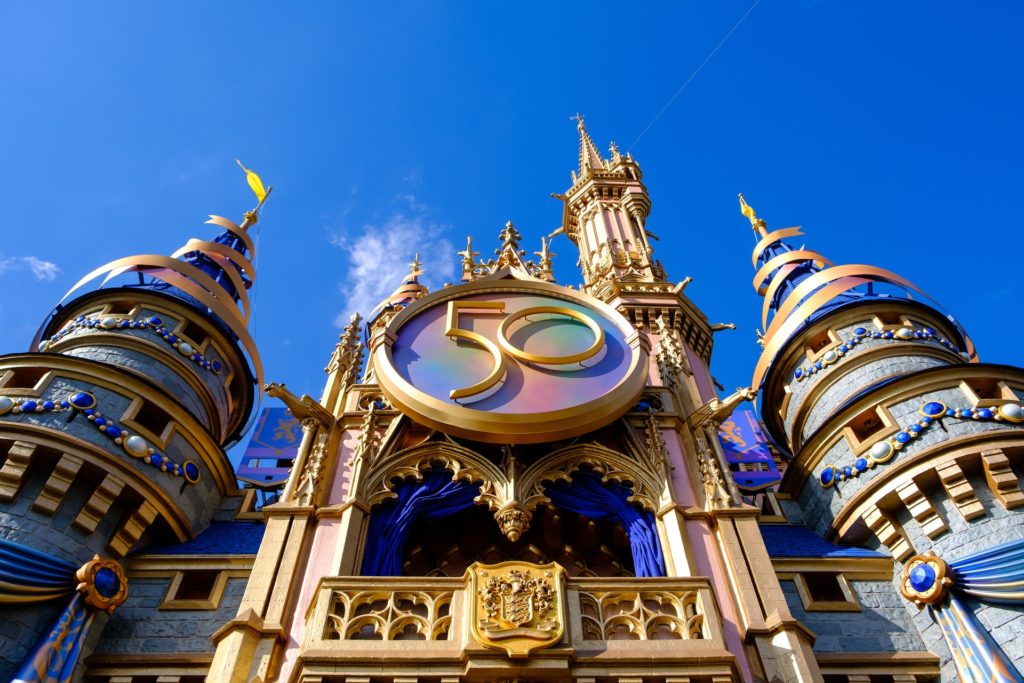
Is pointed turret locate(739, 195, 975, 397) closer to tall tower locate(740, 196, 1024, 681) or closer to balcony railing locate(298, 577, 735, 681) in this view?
tall tower locate(740, 196, 1024, 681)

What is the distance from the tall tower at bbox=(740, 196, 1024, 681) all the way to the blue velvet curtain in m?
7.41

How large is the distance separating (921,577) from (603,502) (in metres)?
→ 5.17

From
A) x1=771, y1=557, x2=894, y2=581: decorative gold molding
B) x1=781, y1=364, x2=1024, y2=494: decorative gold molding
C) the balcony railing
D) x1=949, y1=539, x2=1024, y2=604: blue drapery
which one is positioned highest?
x1=781, y1=364, x2=1024, y2=494: decorative gold molding

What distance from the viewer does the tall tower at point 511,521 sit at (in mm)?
11102

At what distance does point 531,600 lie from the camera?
11.4m

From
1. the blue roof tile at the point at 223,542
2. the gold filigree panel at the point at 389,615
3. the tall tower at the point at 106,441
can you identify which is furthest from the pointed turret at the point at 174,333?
the gold filigree panel at the point at 389,615

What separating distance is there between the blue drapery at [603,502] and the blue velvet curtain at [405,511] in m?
1.57

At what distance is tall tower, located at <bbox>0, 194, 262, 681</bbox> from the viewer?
12742mm

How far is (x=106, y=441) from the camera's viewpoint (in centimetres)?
1552

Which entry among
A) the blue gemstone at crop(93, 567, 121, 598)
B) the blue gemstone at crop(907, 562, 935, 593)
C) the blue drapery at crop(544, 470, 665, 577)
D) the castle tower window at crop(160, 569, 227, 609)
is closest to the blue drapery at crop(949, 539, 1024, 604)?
the blue gemstone at crop(907, 562, 935, 593)

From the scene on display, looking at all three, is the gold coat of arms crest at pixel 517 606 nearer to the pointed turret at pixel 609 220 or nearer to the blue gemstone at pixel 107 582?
the blue gemstone at pixel 107 582

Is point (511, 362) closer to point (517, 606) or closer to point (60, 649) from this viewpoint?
point (517, 606)

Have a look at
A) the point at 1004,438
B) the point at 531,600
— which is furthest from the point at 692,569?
the point at 1004,438

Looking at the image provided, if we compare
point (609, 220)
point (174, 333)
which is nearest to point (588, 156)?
point (609, 220)
